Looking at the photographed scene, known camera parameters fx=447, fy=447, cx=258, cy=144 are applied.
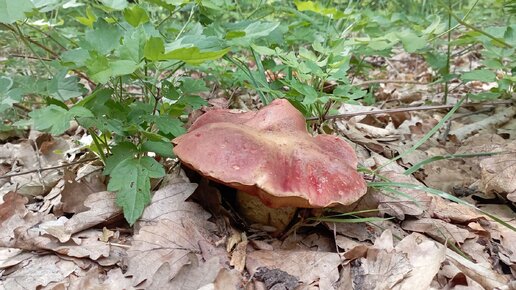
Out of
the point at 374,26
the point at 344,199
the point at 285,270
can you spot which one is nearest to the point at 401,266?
the point at 344,199

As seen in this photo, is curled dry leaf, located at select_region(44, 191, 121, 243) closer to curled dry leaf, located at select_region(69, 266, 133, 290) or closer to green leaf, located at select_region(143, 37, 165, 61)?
curled dry leaf, located at select_region(69, 266, 133, 290)

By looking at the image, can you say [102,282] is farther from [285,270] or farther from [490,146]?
[490,146]

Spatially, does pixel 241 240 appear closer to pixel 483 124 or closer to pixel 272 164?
pixel 272 164

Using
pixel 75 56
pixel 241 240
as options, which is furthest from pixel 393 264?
pixel 75 56

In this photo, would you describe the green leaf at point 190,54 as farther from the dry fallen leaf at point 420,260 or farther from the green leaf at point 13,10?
the dry fallen leaf at point 420,260

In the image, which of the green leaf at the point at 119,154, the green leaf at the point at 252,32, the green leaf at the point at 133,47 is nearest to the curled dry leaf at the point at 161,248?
the green leaf at the point at 119,154

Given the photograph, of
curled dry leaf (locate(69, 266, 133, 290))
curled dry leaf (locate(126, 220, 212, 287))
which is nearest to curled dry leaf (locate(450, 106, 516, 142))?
curled dry leaf (locate(126, 220, 212, 287))
